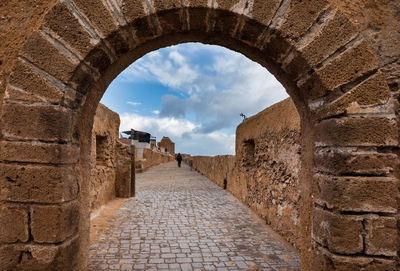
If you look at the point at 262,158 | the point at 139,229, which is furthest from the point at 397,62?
the point at 139,229

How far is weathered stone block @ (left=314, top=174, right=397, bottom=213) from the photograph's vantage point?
71.9 inches

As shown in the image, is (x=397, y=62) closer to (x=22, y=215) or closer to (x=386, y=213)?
(x=386, y=213)

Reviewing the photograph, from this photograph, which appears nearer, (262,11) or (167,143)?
(262,11)

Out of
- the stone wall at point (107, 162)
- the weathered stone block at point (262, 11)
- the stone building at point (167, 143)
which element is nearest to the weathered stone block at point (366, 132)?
the weathered stone block at point (262, 11)

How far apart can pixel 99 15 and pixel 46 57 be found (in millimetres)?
521

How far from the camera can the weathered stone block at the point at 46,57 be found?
6.25 ft

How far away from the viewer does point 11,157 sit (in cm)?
188

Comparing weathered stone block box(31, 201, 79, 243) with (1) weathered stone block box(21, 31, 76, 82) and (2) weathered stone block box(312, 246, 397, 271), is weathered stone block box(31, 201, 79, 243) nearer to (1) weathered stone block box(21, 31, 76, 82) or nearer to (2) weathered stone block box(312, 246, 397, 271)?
(1) weathered stone block box(21, 31, 76, 82)

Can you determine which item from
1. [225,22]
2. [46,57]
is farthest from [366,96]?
[46,57]

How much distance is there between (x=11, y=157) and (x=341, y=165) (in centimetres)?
249

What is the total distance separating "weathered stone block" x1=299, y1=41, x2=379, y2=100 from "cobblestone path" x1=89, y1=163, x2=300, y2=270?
2.60 metres

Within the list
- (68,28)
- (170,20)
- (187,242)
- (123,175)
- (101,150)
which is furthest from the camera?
(123,175)

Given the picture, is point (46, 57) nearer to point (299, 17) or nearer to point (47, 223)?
point (47, 223)

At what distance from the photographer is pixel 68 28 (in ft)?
6.29
